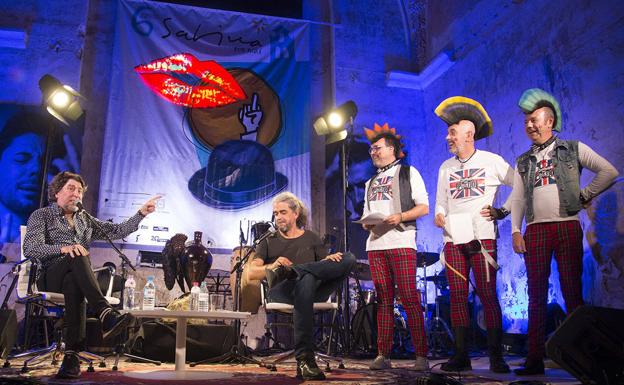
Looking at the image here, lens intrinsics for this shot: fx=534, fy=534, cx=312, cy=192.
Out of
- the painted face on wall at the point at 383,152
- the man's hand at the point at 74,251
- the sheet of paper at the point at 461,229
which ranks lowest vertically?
the man's hand at the point at 74,251

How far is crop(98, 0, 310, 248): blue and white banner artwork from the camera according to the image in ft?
24.8

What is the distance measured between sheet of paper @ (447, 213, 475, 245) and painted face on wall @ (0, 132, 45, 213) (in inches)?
223

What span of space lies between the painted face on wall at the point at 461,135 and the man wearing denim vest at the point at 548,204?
439 mm

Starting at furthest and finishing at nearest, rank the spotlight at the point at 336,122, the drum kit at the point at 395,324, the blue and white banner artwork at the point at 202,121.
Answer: the blue and white banner artwork at the point at 202,121
the spotlight at the point at 336,122
the drum kit at the point at 395,324

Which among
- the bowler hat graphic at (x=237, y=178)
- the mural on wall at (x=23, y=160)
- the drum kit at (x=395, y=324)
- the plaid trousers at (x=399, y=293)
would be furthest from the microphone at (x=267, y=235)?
the mural on wall at (x=23, y=160)

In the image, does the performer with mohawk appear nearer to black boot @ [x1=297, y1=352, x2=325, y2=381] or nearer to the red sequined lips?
black boot @ [x1=297, y1=352, x2=325, y2=381]

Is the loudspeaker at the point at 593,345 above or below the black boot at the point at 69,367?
above

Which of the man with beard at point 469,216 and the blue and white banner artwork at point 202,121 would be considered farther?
the blue and white banner artwork at point 202,121

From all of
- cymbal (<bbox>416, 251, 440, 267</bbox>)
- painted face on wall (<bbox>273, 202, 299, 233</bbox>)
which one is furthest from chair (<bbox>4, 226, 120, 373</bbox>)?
cymbal (<bbox>416, 251, 440, 267</bbox>)

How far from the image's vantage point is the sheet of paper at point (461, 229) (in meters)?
3.83

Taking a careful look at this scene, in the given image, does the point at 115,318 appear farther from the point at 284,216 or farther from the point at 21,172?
the point at 21,172

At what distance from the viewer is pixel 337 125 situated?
6160 millimetres

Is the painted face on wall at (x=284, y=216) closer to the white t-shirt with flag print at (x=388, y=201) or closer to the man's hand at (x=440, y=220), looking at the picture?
the white t-shirt with flag print at (x=388, y=201)

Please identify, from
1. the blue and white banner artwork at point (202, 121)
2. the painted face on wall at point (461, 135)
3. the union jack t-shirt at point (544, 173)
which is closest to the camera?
the union jack t-shirt at point (544, 173)
